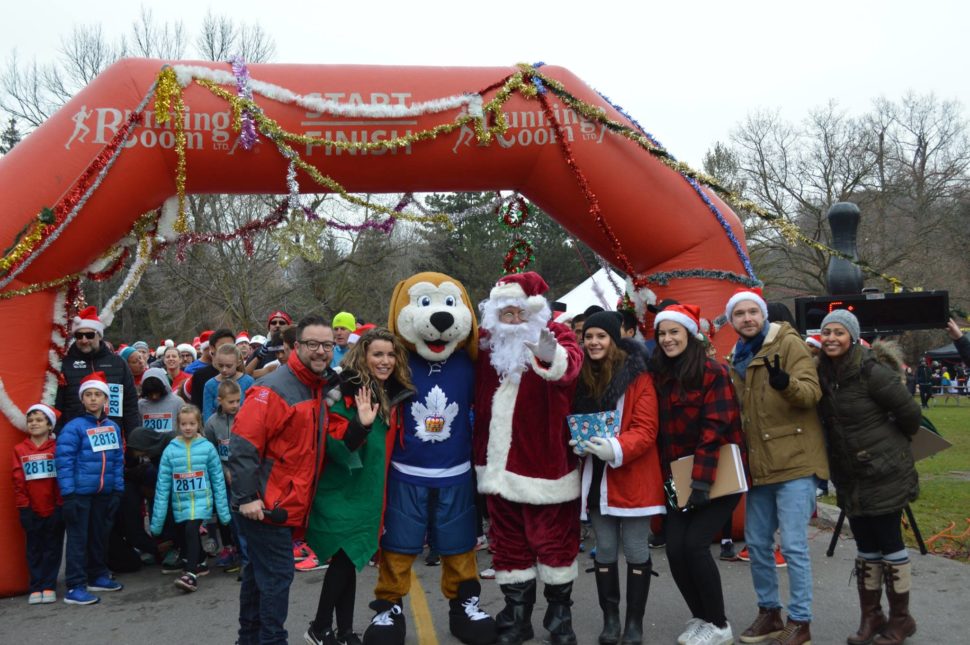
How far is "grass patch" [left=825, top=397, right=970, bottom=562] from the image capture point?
248 inches

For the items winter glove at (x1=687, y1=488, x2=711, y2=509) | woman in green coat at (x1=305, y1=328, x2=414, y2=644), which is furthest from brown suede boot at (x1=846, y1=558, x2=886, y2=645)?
woman in green coat at (x1=305, y1=328, x2=414, y2=644)

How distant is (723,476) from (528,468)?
107 centimetres

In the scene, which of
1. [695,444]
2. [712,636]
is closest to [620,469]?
[695,444]

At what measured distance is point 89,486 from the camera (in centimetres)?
573

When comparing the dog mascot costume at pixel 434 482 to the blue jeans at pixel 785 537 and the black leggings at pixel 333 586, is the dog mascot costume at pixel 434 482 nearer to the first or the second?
the black leggings at pixel 333 586

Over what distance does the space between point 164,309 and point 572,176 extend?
22.3 metres

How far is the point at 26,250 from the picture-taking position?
5562 mm

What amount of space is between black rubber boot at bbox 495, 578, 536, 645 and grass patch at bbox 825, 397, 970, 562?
3518 mm

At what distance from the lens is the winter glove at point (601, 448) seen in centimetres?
430

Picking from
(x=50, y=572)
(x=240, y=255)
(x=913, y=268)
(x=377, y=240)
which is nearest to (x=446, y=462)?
(x=50, y=572)

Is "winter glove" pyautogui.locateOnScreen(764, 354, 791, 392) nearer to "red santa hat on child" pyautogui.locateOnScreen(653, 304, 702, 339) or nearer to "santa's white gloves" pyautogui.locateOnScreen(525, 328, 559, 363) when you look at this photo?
"red santa hat on child" pyautogui.locateOnScreen(653, 304, 702, 339)

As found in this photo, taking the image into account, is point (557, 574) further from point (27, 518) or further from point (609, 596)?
point (27, 518)

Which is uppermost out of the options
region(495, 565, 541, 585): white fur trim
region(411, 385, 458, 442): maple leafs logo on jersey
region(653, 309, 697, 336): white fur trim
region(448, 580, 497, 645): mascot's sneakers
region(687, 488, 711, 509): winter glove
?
region(653, 309, 697, 336): white fur trim

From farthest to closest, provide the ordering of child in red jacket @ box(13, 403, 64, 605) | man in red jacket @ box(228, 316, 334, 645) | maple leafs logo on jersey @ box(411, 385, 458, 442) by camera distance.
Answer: child in red jacket @ box(13, 403, 64, 605) → maple leafs logo on jersey @ box(411, 385, 458, 442) → man in red jacket @ box(228, 316, 334, 645)
